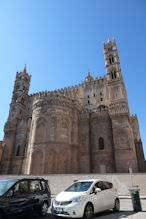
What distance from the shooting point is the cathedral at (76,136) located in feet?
82.2

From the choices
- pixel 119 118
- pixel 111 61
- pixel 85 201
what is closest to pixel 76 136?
pixel 119 118

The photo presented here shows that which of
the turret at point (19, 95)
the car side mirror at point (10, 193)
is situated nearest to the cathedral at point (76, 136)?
the turret at point (19, 95)

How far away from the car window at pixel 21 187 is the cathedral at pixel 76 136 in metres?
17.4

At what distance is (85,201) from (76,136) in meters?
22.1

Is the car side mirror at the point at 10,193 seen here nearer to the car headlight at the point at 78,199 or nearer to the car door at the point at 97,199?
the car headlight at the point at 78,199

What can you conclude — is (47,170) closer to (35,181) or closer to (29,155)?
(29,155)

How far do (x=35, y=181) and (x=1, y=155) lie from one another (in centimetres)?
2856

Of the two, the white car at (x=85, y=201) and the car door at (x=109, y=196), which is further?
the car door at (x=109, y=196)

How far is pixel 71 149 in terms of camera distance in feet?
88.7

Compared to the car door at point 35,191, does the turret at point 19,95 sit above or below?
above

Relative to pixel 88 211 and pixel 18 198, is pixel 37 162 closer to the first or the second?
pixel 18 198

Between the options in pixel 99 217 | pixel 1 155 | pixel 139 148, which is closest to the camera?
pixel 99 217

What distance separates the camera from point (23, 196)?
7.03 m

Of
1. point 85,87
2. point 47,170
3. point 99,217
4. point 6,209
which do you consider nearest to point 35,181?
point 6,209
